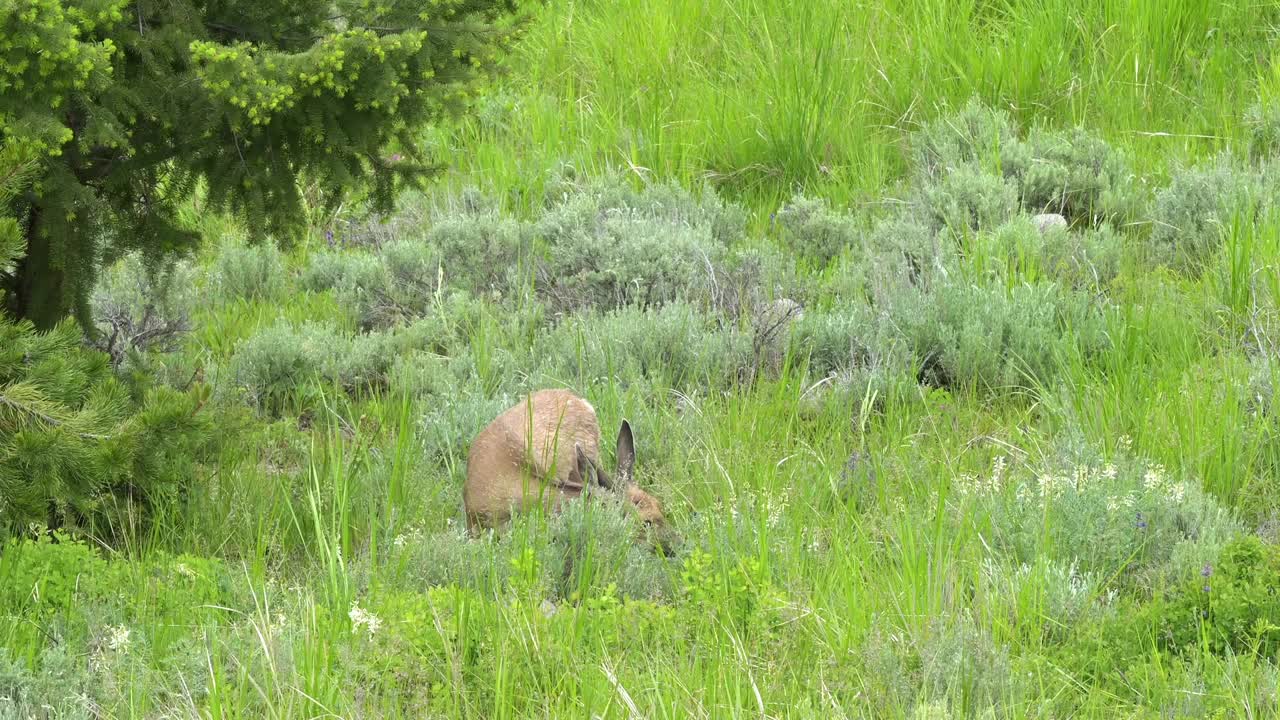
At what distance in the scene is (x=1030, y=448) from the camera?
14.8 ft

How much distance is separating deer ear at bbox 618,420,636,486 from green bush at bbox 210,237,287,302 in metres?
3.35

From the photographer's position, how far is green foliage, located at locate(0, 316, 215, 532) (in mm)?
3525

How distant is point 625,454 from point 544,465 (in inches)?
11.7

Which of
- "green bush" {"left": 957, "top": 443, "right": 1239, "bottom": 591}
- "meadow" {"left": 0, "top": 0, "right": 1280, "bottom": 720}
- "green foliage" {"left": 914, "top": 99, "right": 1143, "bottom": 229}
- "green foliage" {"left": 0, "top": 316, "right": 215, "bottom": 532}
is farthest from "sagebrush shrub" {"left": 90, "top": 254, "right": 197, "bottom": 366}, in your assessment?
"green foliage" {"left": 914, "top": 99, "right": 1143, "bottom": 229}

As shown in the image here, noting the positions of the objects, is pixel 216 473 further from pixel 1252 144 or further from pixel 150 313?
pixel 1252 144

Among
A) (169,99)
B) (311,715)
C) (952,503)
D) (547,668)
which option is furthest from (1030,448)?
(169,99)

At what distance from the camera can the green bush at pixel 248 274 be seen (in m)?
7.07

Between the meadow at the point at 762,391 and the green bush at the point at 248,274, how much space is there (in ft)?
0.09

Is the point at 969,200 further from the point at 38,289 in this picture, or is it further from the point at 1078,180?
the point at 38,289

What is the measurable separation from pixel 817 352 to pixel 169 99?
8.78ft

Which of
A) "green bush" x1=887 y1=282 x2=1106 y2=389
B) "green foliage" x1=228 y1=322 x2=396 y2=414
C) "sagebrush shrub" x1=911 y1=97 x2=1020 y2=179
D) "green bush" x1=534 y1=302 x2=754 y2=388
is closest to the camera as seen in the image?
"green bush" x1=887 y1=282 x2=1106 y2=389

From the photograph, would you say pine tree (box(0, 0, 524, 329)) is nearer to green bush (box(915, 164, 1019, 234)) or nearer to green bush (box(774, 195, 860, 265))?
green bush (box(774, 195, 860, 265))

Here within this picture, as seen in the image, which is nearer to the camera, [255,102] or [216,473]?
A: [255,102]

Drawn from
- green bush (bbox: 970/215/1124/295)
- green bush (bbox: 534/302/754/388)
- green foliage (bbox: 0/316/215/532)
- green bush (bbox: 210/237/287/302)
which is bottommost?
green bush (bbox: 210/237/287/302)
